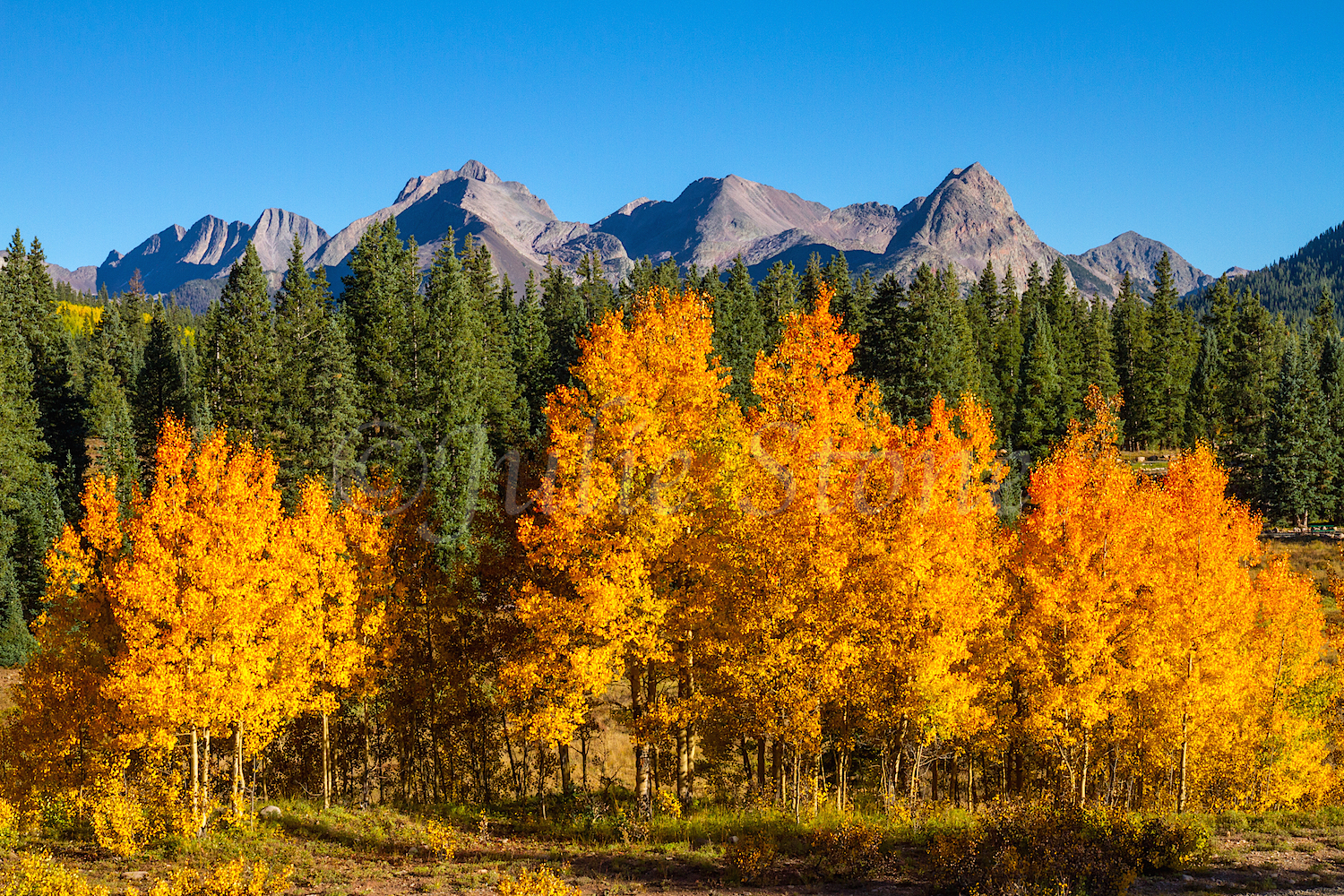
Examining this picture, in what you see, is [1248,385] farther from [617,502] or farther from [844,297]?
[617,502]

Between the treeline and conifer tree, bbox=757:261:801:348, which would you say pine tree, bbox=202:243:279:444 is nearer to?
the treeline

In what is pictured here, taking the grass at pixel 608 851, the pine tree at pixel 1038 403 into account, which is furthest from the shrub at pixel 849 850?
the pine tree at pixel 1038 403

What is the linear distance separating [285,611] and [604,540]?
8389mm

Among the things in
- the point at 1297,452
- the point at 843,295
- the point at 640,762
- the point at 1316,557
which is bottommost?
the point at 640,762

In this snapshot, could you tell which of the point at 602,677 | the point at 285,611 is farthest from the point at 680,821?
the point at 285,611

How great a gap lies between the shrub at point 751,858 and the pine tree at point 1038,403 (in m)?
50.8

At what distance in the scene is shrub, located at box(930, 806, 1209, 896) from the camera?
1481 centimetres

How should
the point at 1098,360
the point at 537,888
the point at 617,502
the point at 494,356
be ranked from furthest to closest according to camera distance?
the point at 1098,360 < the point at 494,356 < the point at 617,502 < the point at 537,888

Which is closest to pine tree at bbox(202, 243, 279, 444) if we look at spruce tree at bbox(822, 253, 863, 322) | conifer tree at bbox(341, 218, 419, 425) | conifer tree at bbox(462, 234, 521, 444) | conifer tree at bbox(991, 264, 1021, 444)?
conifer tree at bbox(341, 218, 419, 425)

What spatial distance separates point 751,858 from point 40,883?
12.4 metres

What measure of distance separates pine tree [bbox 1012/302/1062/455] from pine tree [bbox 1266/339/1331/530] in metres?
13.8

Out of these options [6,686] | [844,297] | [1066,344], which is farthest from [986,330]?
[6,686]

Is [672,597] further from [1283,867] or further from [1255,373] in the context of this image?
[1255,373]

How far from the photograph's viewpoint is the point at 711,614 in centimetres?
2025
